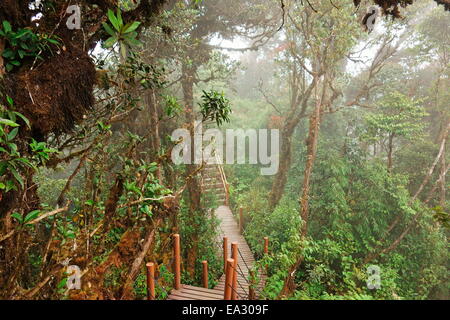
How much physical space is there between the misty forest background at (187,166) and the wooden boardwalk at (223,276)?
463mm

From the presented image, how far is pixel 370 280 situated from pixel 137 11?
632 cm

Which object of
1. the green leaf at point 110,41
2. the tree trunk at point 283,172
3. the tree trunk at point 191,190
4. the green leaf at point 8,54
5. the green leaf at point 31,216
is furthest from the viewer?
the tree trunk at point 283,172

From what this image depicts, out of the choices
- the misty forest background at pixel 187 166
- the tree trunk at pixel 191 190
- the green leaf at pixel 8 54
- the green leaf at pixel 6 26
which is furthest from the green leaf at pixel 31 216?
the tree trunk at pixel 191 190

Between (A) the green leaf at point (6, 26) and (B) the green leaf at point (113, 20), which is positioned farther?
(B) the green leaf at point (113, 20)

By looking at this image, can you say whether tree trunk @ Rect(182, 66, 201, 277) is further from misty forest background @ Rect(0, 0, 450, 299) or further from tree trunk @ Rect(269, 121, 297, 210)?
tree trunk @ Rect(269, 121, 297, 210)

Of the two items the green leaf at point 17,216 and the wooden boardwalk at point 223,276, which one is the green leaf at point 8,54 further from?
the wooden boardwalk at point 223,276

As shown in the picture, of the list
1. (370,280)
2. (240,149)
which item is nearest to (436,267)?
(370,280)

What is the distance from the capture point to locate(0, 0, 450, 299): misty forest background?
2.26m

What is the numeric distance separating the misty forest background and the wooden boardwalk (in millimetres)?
463

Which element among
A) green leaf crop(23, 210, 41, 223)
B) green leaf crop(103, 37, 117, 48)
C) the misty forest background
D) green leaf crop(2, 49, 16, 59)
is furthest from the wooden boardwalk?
green leaf crop(2, 49, 16, 59)

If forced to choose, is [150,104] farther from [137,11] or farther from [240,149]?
[240,149]

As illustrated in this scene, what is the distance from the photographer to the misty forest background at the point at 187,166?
226 centimetres

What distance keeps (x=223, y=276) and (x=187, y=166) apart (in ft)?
10.9

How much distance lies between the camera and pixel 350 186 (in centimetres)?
877
